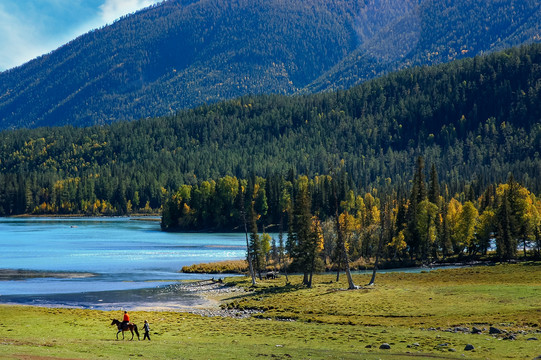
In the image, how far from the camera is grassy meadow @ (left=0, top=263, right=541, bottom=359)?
4112 centimetres

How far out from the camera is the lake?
79.4 m

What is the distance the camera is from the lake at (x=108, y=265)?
79.4 m

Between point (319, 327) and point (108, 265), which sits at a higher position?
point (108, 265)

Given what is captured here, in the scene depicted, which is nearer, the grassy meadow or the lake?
the grassy meadow

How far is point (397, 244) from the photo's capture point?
123 meters

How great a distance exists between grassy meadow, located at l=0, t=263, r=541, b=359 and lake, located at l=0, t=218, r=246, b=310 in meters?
9.88

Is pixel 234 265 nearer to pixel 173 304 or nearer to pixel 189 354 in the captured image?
pixel 173 304

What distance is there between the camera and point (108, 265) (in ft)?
401

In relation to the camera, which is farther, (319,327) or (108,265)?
(108,265)

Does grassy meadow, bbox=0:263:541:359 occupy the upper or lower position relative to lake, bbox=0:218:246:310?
lower

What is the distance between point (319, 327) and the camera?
54781mm

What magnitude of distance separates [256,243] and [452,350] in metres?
59.2

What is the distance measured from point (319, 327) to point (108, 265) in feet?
250

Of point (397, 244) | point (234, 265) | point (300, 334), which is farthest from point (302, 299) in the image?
point (397, 244)
